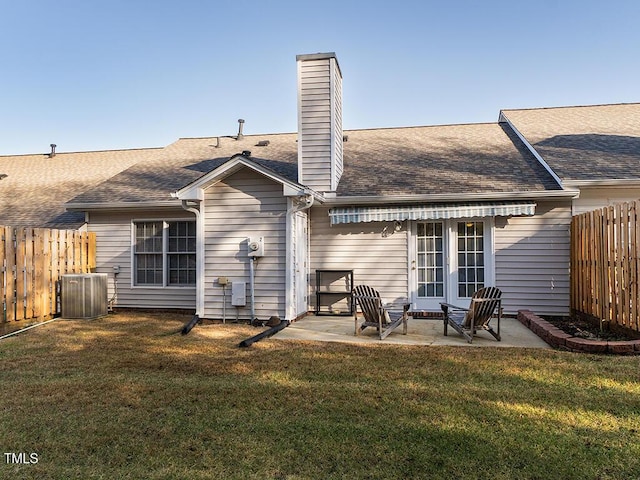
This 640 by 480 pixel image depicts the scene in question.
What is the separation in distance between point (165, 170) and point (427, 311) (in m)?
8.21

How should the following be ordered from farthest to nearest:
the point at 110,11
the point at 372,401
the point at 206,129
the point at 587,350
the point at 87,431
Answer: the point at 206,129 < the point at 110,11 < the point at 587,350 < the point at 372,401 < the point at 87,431

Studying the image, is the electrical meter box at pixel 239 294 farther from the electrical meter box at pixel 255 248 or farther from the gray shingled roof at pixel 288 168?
the gray shingled roof at pixel 288 168

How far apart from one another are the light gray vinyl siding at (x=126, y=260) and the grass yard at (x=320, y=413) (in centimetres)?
405

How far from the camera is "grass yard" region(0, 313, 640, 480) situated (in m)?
3.07

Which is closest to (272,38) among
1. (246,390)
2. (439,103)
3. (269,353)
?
(439,103)

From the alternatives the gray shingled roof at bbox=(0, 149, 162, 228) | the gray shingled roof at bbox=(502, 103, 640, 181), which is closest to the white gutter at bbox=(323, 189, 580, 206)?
the gray shingled roof at bbox=(502, 103, 640, 181)

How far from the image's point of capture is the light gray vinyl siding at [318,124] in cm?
1020

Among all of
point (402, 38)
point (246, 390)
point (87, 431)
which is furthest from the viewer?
point (402, 38)

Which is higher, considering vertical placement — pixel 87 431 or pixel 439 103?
pixel 439 103

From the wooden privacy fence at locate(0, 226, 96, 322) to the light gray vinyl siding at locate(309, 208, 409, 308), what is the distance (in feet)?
18.0

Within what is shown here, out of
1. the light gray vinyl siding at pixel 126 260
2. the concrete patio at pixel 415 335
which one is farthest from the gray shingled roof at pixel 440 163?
the light gray vinyl siding at pixel 126 260

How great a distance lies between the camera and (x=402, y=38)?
43.6 ft

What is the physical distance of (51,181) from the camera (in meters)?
15.0

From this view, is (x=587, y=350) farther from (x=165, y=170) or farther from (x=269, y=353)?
(x=165, y=170)
